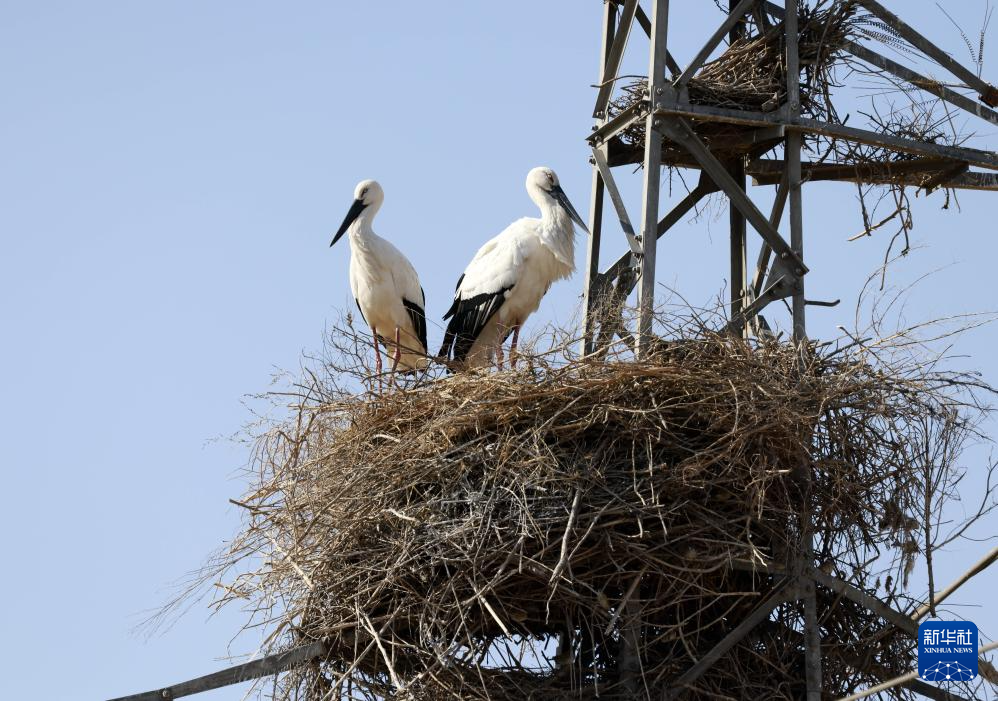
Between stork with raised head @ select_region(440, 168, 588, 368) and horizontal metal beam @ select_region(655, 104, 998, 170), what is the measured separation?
1904 mm

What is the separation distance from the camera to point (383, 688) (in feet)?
28.9

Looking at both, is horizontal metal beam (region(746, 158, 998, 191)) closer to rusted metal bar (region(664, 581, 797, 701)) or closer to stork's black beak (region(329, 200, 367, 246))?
rusted metal bar (region(664, 581, 797, 701))

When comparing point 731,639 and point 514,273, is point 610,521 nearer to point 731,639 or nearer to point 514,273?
point 731,639

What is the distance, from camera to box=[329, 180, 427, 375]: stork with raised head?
12609mm

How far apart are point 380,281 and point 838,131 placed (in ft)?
12.7

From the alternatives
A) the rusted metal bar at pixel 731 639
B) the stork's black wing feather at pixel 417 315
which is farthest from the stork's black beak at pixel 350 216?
the rusted metal bar at pixel 731 639

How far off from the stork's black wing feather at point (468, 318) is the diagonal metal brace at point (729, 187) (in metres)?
2.06

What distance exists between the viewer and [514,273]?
37.6ft

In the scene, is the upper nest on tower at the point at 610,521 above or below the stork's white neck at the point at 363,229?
below

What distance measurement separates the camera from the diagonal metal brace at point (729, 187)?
975 cm

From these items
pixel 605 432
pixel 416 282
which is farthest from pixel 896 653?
pixel 416 282

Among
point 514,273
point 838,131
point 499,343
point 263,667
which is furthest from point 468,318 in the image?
point 263,667

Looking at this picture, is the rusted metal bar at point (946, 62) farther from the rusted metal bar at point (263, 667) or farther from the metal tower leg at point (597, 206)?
the rusted metal bar at point (263, 667)

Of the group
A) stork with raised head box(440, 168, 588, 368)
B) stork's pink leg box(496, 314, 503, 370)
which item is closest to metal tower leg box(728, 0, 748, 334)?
stork with raised head box(440, 168, 588, 368)
